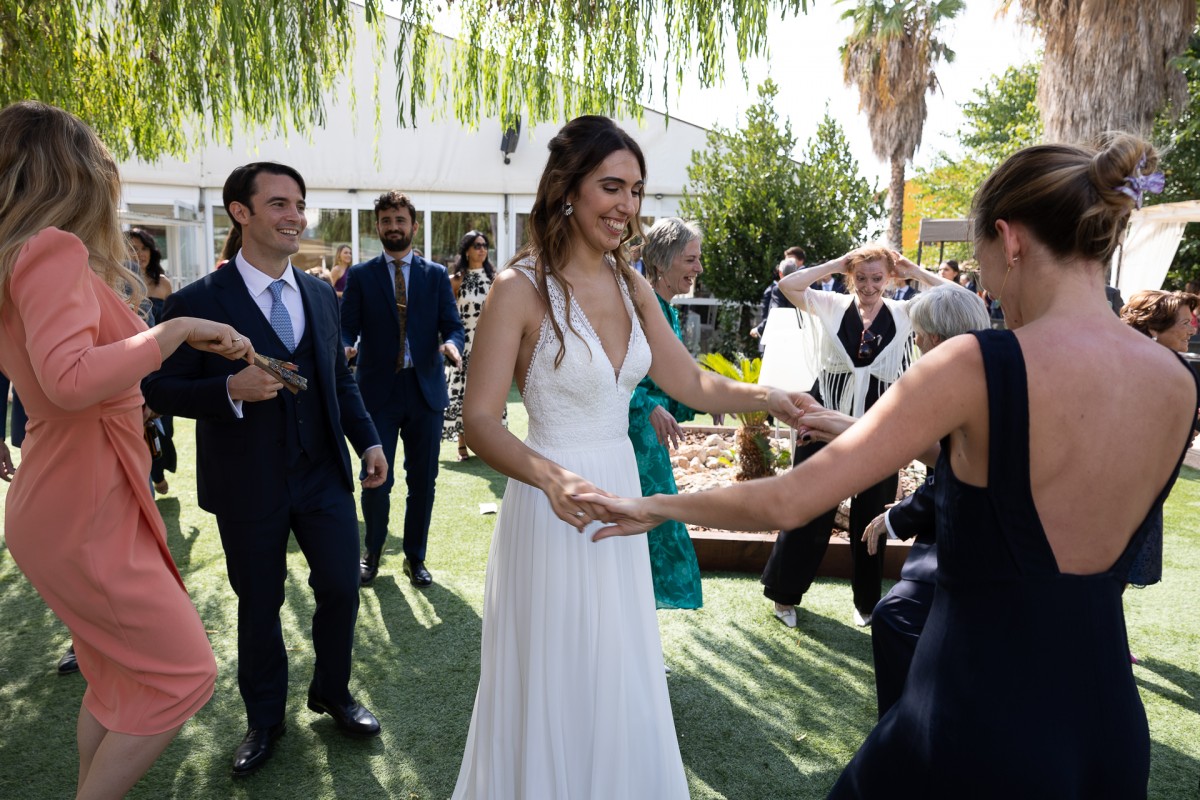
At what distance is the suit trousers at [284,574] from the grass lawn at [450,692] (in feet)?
1.05

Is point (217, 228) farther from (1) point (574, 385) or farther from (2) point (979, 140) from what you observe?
(2) point (979, 140)

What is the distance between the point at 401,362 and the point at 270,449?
2.45m

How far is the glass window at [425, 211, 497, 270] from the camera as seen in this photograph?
19.5 metres

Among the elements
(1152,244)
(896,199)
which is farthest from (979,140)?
(1152,244)

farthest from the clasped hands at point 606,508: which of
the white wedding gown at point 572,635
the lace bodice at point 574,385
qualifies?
the lace bodice at point 574,385

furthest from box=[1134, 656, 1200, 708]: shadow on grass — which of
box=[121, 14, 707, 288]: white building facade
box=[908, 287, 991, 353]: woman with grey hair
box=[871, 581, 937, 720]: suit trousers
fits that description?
box=[121, 14, 707, 288]: white building facade

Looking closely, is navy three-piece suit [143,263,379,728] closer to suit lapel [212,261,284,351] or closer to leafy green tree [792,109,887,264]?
suit lapel [212,261,284,351]

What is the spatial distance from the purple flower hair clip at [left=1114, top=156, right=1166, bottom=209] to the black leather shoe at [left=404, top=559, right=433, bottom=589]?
186 inches

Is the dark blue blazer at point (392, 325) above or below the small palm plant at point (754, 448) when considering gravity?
above

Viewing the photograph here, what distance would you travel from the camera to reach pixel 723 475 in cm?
834

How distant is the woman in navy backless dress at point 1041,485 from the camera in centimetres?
163

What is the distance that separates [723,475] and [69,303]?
21.7 feet

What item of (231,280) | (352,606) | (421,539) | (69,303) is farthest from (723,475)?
(69,303)

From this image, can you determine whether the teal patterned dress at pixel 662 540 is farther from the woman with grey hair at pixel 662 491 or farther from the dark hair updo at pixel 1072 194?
the dark hair updo at pixel 1072 194
